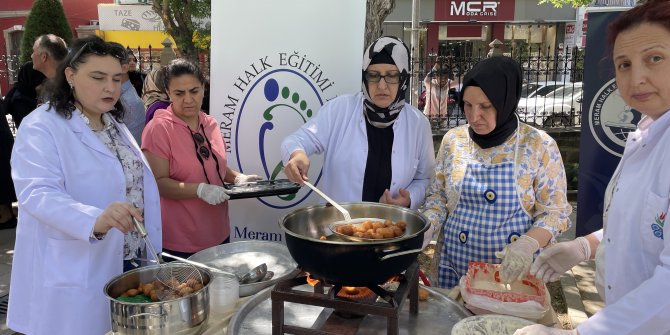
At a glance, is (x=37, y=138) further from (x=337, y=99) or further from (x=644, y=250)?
(x=644, y=250)

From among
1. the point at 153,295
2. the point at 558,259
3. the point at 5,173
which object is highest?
the point at 558,259

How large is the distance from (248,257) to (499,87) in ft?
4.57

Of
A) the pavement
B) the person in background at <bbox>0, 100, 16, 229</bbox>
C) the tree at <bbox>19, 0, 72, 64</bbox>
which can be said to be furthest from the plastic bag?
the tree at <bbox>19, 0, 72, 64</bbox>

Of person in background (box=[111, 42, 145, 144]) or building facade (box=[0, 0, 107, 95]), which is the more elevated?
building facade (box=[0, 0, 107, 95])

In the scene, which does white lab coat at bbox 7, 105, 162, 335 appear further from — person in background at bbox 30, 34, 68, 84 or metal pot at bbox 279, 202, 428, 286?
person in background at bbox 30, 34, 68, 84

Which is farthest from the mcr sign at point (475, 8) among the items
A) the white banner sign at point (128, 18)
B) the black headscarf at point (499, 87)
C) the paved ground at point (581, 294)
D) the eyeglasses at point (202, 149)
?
the black headscarf at point (499, 87)

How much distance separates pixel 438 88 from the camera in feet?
27.9

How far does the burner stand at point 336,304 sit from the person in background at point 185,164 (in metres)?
1.26

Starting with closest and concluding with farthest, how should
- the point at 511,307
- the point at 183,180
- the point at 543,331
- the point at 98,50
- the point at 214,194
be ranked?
the point at 543,331 < the point at 511,307 < the point at 98,50 < the point at 214,194 < the point at 183,180

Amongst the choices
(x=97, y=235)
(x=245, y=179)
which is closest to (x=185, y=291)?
(x=97, y=235)

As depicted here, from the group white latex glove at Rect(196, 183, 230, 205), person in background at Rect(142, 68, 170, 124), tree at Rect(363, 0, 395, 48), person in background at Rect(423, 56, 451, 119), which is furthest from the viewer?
person in background at Rect(423, 56, 451, 119)

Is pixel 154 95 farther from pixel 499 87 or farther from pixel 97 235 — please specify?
pixel 499 87

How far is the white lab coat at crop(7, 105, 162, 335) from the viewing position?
79.9 inches

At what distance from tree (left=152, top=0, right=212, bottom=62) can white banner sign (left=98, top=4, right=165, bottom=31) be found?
1154 cm
